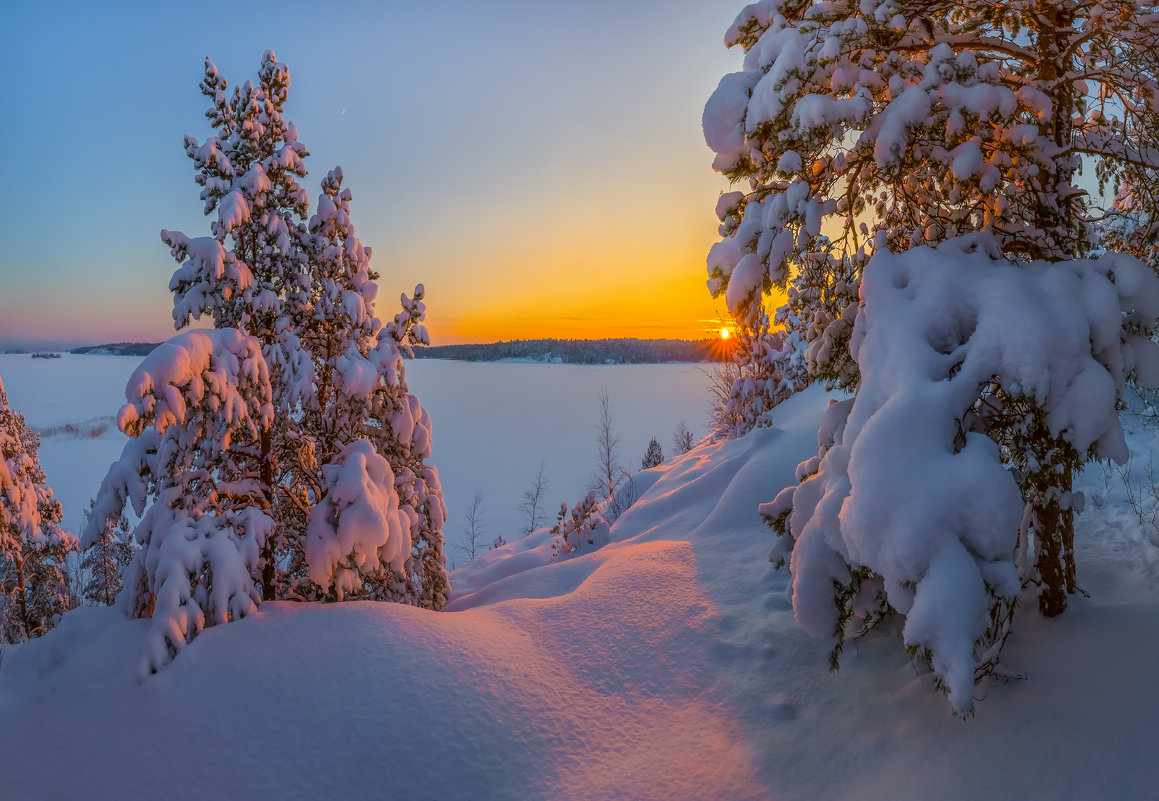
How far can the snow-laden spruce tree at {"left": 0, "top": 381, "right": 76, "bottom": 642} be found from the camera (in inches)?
552

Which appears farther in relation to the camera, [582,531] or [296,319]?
[582,531]

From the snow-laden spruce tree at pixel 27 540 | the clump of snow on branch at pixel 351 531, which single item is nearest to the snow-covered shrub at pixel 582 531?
the clump of snow on branch at pixel 351 531

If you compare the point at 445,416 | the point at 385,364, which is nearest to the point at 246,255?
the point at 385,364

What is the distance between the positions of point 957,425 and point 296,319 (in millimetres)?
7990

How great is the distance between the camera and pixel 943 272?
3.72 meters

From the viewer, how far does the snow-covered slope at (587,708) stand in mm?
3215

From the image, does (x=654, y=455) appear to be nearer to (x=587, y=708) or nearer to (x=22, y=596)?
(x=22, y=596)

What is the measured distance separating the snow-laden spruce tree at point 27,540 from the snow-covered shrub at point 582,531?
44.7 feet

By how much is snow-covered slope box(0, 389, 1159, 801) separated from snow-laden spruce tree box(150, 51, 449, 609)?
183 centimetres

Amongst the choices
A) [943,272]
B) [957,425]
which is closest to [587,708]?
[957,425]

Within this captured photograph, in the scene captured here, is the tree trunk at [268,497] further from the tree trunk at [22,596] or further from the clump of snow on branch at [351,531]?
the tree trunk at [22,596]

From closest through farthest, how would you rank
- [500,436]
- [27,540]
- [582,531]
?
[582,531], [27,540], [500,436]

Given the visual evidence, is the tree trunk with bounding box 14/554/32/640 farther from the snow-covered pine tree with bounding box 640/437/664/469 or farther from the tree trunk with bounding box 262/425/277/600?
the snow-covered pine tree with bounding box 640/437/664/469

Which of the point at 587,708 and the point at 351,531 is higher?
the point at 351,531
